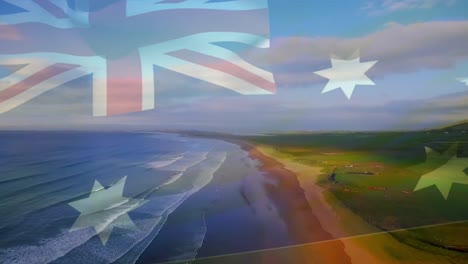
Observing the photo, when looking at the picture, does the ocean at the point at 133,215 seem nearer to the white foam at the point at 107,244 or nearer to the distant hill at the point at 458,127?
the white foam at the point at 107,244

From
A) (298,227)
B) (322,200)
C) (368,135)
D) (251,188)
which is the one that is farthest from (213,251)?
(368,135)

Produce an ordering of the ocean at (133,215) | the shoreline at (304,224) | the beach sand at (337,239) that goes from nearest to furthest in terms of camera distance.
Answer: the beach sand at (337,239)
the shoreline at (304,224)
the ocean at (133,215)

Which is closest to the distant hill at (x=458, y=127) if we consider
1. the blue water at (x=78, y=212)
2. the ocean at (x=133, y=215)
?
the ocean at (x=133, y=215)

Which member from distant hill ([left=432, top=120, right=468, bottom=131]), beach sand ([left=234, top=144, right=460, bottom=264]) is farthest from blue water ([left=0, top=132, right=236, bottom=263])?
distant hill ([left=432, top=120, right=468, bottom=131])

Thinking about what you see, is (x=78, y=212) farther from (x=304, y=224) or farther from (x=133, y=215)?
(x=304, y=224)

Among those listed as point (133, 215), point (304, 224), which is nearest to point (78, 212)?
point (133, 215)

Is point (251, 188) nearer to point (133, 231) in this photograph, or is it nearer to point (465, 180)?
point (133, 231)
